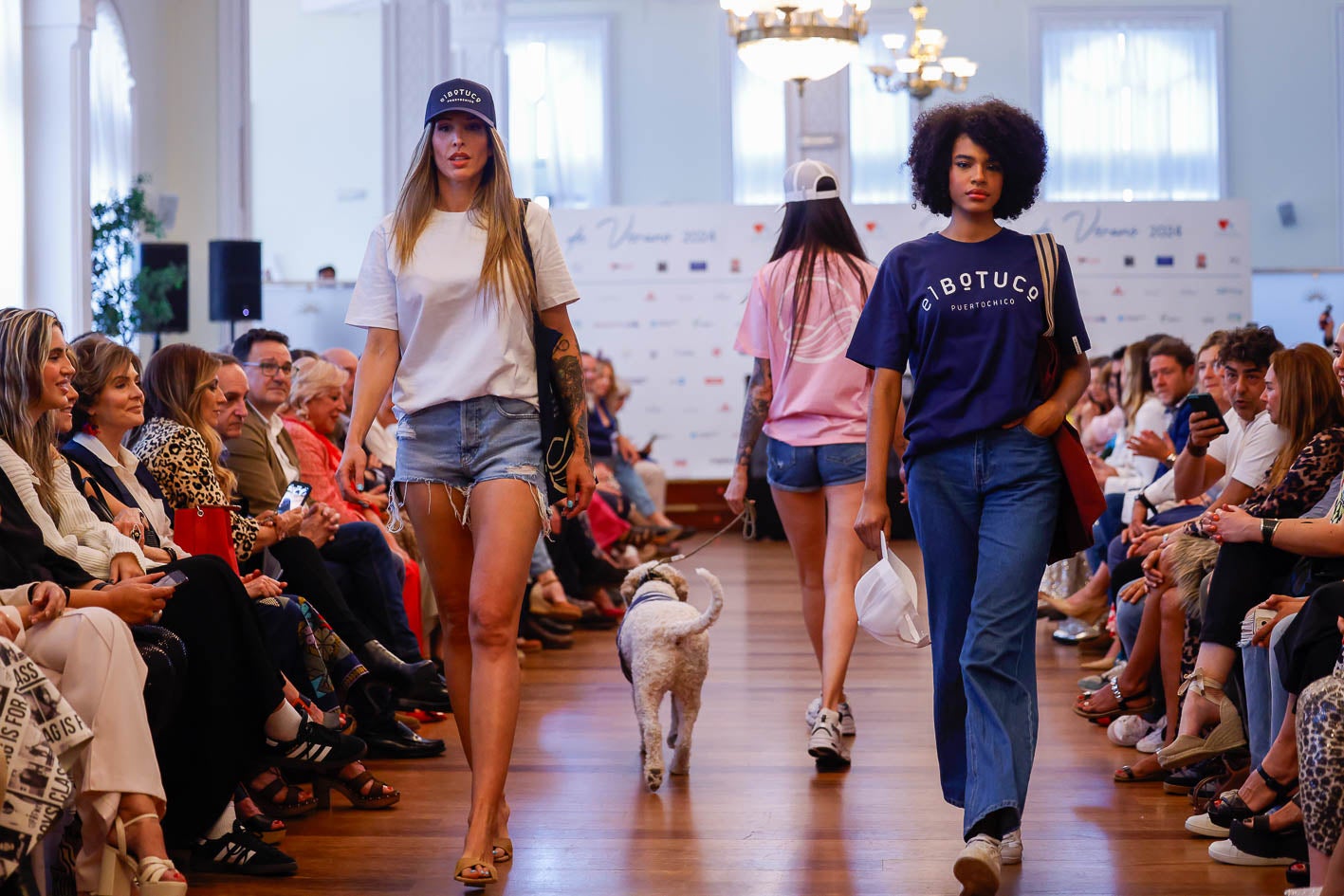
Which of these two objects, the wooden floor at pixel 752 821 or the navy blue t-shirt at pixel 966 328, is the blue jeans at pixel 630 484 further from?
the navy blue t-shirt at pixel 966 328

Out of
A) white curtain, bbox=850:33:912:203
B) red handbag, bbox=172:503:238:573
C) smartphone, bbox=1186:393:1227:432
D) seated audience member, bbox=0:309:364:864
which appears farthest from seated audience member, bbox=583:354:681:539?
white curtain, bbox=850:33:912:203

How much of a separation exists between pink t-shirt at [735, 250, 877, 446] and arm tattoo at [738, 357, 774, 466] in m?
0.03

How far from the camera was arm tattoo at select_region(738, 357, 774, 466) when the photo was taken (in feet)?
13.0

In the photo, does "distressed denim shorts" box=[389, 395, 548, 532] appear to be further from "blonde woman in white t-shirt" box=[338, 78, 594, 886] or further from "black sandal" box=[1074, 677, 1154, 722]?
"black sandal" box=[1074, 677, 1154, 722]

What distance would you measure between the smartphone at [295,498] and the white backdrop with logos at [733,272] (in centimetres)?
758

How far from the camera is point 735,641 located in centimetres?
571

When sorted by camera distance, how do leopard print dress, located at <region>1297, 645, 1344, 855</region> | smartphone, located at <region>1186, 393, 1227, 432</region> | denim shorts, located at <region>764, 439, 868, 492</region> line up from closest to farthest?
1. leopard print dress, located at <region>1297, 645, 1344, 855</region>
2. denim shorts, located at <region>764, 439, 868, 492</region>
3. smartphone, located at <region>1186, 393, 1227, 432</region>

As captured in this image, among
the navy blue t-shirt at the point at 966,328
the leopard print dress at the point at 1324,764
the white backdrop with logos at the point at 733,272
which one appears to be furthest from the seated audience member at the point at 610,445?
the leopard print dress at the point at 1324,764

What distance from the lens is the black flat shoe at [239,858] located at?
110 inches

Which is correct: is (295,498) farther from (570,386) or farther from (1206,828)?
(1206,828)

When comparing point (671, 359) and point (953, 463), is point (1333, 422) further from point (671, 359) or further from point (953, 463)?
point (671, 359)

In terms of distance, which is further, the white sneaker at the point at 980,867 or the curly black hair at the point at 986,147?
the curly black hair at the point at 986,147

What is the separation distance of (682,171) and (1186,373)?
9.87 metres

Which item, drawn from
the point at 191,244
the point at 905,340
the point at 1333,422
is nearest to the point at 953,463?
the point at 905,340
